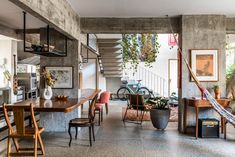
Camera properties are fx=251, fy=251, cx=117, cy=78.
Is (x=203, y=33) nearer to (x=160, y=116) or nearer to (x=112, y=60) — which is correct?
(x=160, y=116)

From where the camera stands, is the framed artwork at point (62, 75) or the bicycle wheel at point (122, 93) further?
the bicycle wheel at point (122, 93)

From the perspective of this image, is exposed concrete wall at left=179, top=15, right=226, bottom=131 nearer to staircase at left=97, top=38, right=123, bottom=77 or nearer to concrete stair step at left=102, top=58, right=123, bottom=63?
staircase at left=97, top=38, right=123, bottom=77

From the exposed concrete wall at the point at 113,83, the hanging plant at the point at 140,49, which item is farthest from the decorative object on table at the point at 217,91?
the exposed concrete wall at the point at 113,83

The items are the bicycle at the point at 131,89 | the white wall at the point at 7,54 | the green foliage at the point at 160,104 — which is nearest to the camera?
the green foliage at the point at 160,104

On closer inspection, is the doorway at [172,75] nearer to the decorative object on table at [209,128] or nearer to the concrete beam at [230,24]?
the concrete beam at [230,24]

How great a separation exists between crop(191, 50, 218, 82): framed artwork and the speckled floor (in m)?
1.38

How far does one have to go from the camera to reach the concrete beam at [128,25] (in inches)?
238

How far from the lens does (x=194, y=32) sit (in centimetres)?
578

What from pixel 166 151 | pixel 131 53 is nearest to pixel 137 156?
pixel 166 151

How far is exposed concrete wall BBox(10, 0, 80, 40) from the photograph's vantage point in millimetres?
3080

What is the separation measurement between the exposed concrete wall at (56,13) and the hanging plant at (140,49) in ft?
15.3

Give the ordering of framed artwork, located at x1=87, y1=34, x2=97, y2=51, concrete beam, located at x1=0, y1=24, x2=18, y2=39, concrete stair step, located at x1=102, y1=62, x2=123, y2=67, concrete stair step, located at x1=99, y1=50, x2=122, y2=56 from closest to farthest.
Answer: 1. concrete beam, located at x1=0, y1=24, x2=18, y2=39
2. framed artwork, located at x1=87, y1=34, x2=97, y2=51
3. concrete stair step, located at x1=99, y1=50, x2=122, y2=56
4. concrete stair step, located at x1=102, y1=62, x2=123, y2=67

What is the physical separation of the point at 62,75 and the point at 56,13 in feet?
6.82

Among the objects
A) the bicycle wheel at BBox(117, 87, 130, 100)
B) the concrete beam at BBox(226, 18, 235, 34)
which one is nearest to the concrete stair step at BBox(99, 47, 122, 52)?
the bicycle wheel at BBox(117, 87, 130, 100)
